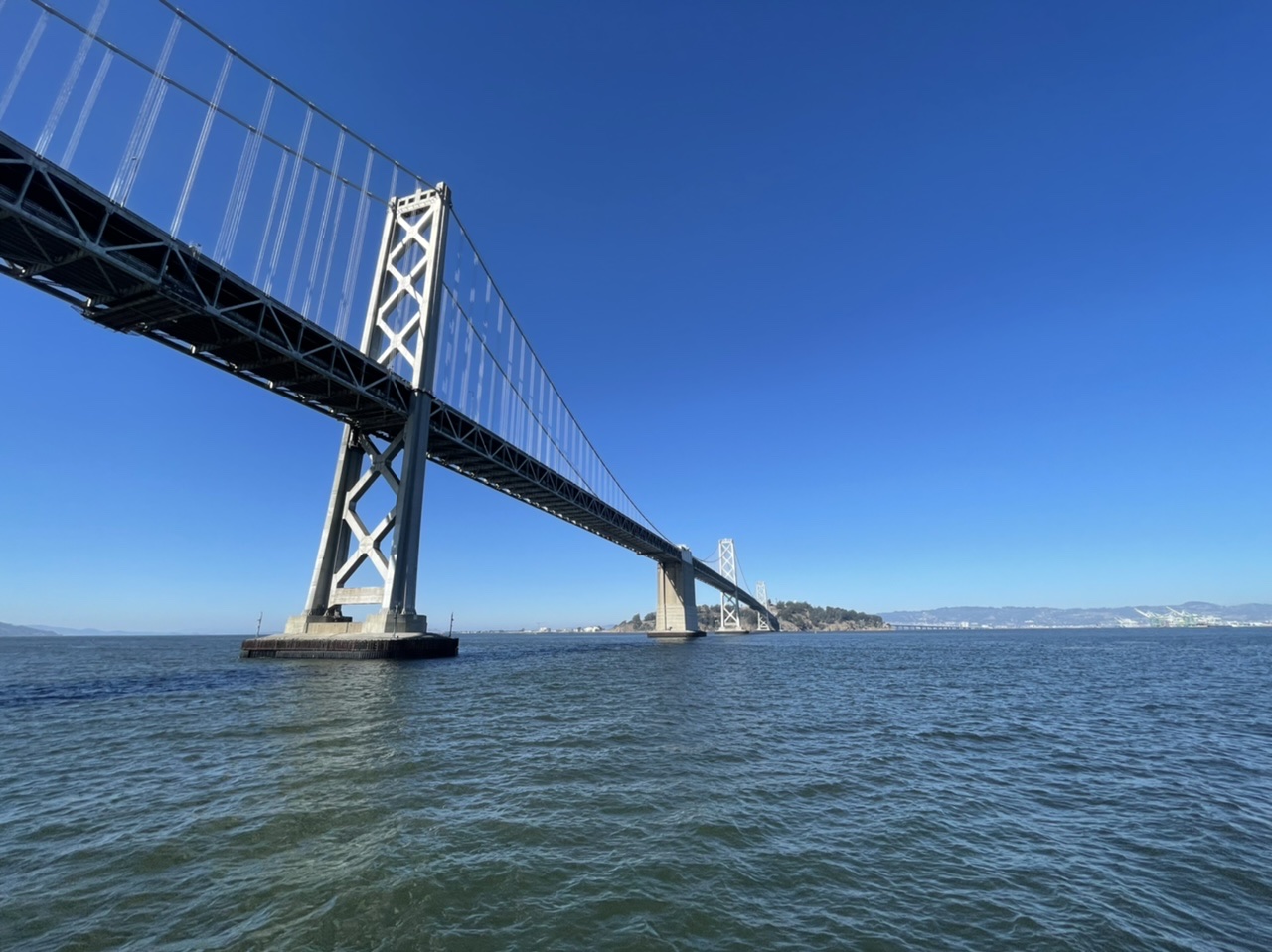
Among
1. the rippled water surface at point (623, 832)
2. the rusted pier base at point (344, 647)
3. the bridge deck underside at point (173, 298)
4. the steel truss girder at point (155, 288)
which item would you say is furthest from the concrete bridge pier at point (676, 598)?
the rippled water surface at point (623, 832)

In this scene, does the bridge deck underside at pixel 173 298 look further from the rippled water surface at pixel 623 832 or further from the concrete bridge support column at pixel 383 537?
the rippled water surface at pixel 623 832

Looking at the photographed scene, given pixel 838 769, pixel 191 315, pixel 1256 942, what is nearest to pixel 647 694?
pixel 838 769

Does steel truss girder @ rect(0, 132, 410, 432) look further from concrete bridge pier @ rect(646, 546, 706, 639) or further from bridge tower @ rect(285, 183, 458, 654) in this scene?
concrete bridge pier @ rect(646, 546, 706, 639)

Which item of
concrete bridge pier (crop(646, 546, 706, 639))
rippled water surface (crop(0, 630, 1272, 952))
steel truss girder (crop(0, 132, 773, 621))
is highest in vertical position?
steel truss girder (crop(0, 132, 773, 621))

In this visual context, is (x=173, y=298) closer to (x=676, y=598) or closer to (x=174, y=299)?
(x=174, y=299)

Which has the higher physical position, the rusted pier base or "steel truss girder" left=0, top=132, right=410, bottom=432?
"steel truss girder" left=0, top=132, right=410, bottom=432

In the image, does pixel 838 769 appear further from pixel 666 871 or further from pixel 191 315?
pixel 191 315

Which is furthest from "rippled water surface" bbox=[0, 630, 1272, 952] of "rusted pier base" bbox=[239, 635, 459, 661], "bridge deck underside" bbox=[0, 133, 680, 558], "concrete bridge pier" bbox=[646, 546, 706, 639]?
"concrete bridge pier" bbox=[646, 546, 706, 639]
